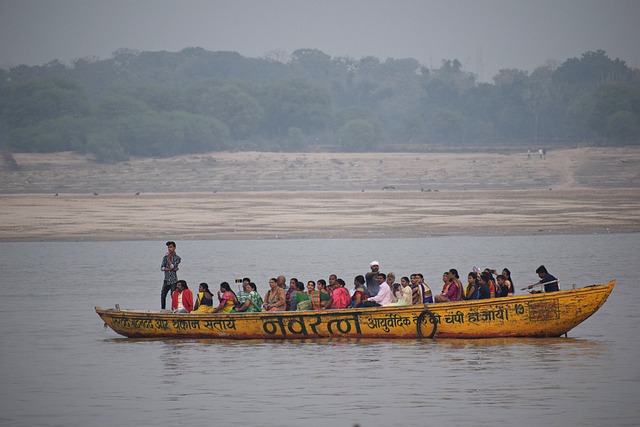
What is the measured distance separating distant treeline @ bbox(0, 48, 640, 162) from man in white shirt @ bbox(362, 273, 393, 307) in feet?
203

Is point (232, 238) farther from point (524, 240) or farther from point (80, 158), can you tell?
point (80, 158)

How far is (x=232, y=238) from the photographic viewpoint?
4669 centimetres

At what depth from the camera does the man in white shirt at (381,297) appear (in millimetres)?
22531

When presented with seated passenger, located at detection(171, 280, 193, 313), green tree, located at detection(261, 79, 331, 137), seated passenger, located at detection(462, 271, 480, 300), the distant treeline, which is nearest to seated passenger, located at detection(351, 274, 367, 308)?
seated passenger, located at detection(462, 271, 480, 300)

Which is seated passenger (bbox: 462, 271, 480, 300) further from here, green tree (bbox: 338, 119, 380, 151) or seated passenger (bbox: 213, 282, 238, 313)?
green tree (bbox: 338, 119, 380, 151)

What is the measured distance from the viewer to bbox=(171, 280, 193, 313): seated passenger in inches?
922

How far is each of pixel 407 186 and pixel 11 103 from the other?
51.7 metres

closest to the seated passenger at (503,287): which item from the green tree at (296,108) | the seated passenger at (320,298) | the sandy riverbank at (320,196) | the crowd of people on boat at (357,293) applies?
the crowd of people on boat at (357,293)

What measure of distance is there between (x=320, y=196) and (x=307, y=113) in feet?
163

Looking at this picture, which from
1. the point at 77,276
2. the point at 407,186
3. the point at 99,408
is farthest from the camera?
the point at 407,186

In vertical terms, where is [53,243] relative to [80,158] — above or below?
below

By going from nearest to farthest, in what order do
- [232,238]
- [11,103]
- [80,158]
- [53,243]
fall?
[232,238] < [53,243] < [80,158] < [11,103]

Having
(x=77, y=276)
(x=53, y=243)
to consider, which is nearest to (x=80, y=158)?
(x=53, y=243)

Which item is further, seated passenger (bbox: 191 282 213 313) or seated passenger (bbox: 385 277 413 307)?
seated passenger (bbox: 191 282 213 313)
